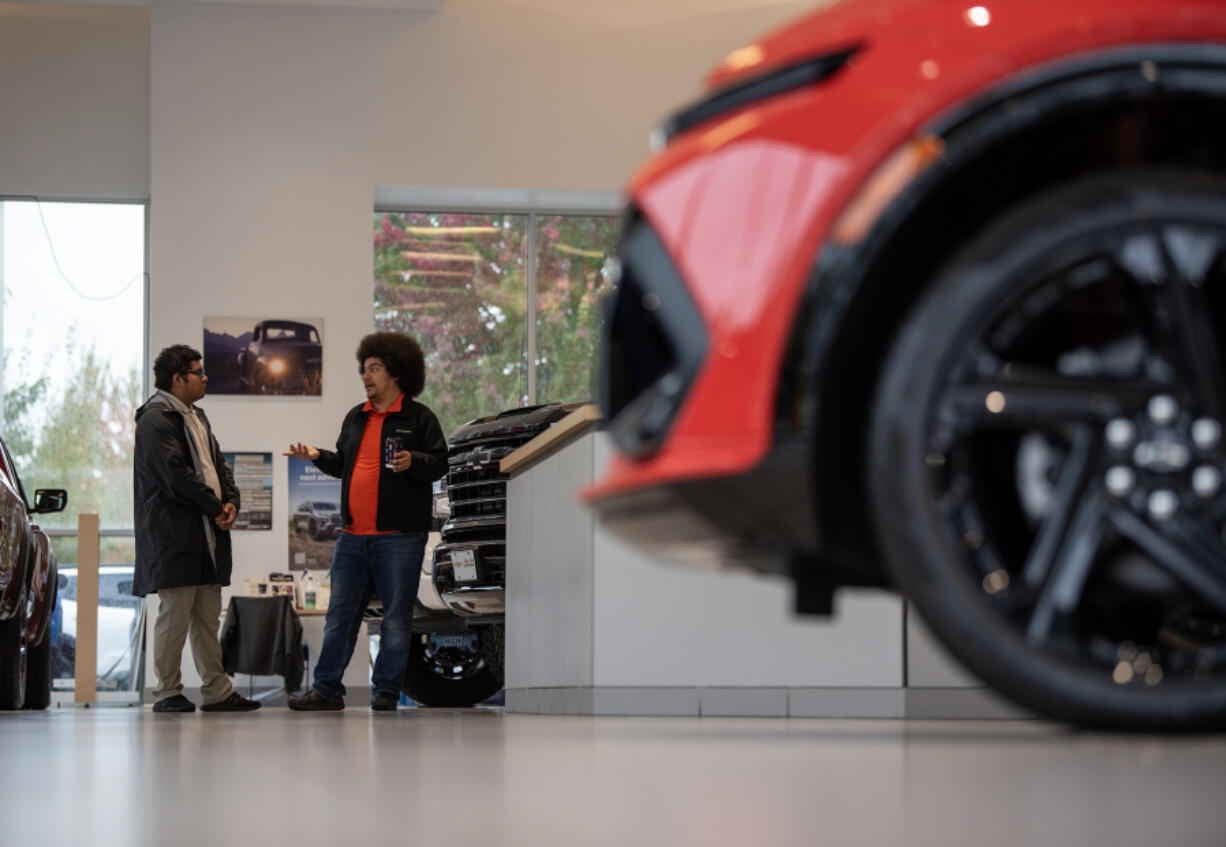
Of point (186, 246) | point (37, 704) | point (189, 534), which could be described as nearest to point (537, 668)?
point (189, 534)

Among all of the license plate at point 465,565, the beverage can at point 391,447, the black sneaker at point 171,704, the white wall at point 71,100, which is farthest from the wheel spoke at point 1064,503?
the white wall at point 71,100

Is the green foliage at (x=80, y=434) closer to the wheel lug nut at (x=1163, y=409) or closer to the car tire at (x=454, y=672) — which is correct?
the car tire at (x=454, y=672)

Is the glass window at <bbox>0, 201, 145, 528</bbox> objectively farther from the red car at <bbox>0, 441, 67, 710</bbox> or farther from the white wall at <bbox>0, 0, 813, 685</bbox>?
the red car at <bbox>0, 441, 67, 710</bbox>

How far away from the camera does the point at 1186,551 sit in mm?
885

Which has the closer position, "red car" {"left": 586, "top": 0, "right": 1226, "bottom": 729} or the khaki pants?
"red car" {"left": 586, "top": 0, "right": 1226, "bottom": 729}

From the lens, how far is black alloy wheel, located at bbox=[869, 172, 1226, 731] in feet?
2.91

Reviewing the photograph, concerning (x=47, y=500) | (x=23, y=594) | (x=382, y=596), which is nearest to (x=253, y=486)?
(x=47, y=500)

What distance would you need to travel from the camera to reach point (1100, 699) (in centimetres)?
89

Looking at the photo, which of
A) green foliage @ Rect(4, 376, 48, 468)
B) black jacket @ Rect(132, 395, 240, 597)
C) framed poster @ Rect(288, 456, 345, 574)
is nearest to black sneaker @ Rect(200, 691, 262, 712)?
black jacket @ Rect(132, 395, 240, 597)

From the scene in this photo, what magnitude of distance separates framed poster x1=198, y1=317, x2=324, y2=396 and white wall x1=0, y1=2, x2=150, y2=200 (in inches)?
91.2

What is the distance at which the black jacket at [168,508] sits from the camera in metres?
6.90

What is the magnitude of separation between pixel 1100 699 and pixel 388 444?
19.5ft

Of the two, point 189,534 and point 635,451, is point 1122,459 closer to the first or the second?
point 635,451

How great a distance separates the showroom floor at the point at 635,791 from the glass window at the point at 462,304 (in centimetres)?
998
